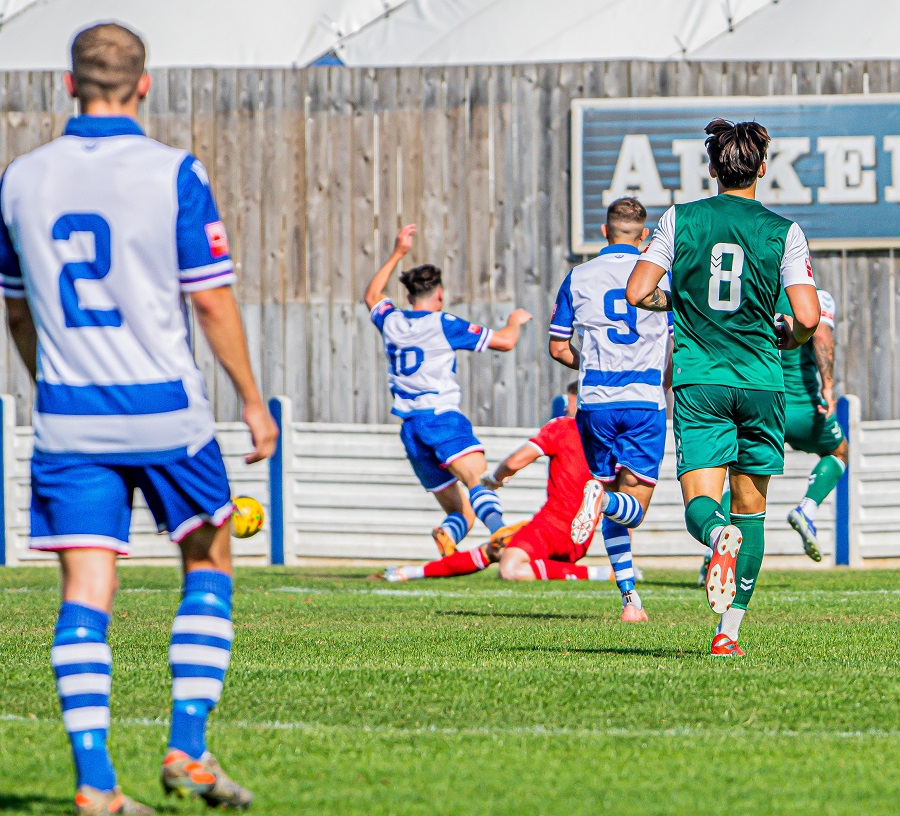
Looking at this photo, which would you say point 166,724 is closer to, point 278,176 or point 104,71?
point 104,71

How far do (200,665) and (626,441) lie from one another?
5.12 meters

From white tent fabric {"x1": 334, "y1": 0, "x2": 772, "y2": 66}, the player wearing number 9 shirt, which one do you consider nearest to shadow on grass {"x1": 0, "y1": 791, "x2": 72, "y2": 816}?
the player wearing number 9 shirt

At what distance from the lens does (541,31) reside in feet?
61.8

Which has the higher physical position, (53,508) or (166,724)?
(53,508)

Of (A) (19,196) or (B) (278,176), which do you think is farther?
(B) (278,176)

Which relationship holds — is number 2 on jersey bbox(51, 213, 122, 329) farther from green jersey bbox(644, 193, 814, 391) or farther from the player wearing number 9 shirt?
green jersey bbox(644, 193, 814, 391)

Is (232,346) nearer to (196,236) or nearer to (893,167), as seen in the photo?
(196,236)

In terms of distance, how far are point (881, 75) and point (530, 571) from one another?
7.42 m

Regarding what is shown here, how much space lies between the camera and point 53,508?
3.74 meters

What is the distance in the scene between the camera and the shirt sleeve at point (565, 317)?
8727 mm

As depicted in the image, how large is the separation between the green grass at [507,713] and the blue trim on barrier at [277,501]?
6.24 meters

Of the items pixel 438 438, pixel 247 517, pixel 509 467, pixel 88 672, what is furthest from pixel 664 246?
pixel 247 517

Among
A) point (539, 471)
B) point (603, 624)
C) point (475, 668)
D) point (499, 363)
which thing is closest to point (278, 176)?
point (499, 363)

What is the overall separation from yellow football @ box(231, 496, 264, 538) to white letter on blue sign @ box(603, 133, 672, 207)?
5.11 metres
